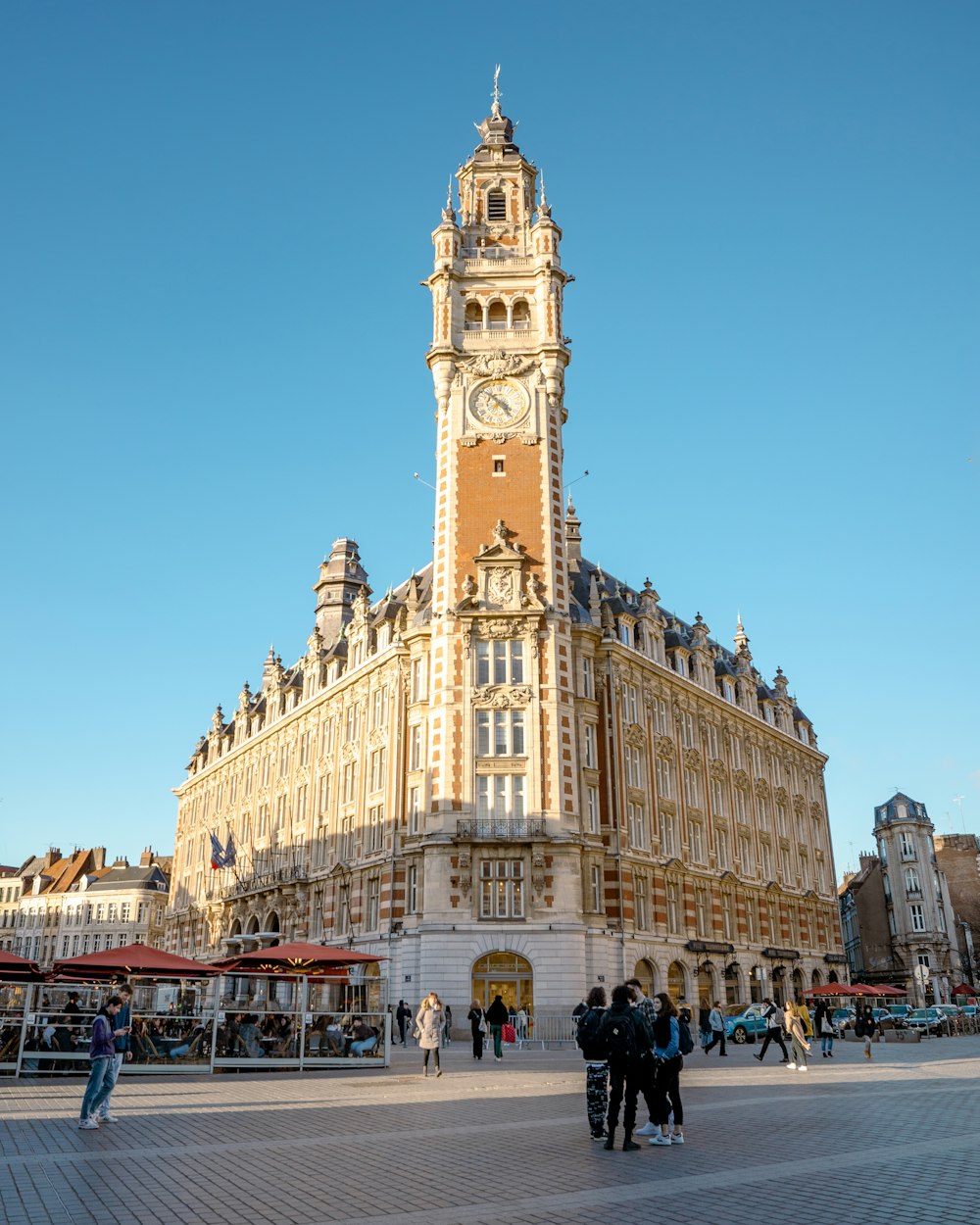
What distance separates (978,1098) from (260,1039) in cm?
1721

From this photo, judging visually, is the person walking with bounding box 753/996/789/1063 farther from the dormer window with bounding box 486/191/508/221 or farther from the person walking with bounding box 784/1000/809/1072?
the dormer window with bounding box 486/191/508/221

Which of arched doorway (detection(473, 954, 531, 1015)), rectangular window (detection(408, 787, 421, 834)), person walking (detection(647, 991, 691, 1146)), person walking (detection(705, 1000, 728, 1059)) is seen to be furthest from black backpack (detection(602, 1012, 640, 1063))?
rectangular window (detection(408, 787, 421, 834))

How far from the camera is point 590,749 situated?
2015 inches

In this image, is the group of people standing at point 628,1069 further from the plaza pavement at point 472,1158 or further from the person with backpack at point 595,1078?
the plaza pavement at point 472,1158

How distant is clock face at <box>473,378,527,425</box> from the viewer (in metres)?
53.9

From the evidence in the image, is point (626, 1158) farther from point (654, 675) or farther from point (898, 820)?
point (898, 820)

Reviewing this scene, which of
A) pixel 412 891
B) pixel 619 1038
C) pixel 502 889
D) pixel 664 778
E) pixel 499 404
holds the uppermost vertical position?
pixel 499 404

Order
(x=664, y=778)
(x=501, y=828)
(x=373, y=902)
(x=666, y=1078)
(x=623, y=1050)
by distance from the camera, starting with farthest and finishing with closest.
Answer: (x=664, y=778), (x=373, y=902), (x=501, y=828), (x=666, y=1078), (x=623, y=1050)

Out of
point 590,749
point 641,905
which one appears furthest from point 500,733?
point 641,905

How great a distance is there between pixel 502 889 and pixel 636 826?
416 inches

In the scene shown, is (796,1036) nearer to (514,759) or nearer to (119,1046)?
(119,1046)

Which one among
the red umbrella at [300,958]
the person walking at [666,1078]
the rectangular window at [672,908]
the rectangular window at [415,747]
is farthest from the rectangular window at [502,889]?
the person walking at [666,1078]

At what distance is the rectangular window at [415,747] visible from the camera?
50844mm

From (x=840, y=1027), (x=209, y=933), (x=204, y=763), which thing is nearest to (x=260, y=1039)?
(x=840, y=1027)
